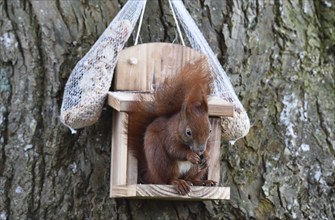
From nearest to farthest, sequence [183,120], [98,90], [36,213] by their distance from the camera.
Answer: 1. [183,120]
2. [98,90]
3. [36,213]

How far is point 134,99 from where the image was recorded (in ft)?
8.75

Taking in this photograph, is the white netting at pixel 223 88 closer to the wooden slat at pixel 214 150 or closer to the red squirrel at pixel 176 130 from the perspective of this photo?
the wooden slat at pixel 214 150

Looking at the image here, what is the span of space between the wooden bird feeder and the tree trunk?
19 centimetres

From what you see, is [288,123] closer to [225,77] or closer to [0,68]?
[225,77]

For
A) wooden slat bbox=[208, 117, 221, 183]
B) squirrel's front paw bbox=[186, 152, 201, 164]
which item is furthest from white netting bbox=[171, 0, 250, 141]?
squirrel's front paw bbox=[186, 152, 201, 164]

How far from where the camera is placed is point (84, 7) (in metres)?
3.14

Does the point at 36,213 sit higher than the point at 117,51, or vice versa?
the point at 117,51

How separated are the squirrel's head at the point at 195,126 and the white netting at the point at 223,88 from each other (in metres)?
0.32

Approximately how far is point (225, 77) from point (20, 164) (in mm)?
801

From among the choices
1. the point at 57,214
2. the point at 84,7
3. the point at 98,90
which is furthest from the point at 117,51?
the point at 57,214

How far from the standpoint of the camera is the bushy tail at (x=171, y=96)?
2.57 m

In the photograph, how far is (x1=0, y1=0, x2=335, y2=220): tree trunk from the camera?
2998 millimetres

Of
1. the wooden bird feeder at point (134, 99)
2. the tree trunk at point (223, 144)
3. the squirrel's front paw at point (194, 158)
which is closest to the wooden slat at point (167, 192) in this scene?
the wooden bird feeder at point (134, 99)

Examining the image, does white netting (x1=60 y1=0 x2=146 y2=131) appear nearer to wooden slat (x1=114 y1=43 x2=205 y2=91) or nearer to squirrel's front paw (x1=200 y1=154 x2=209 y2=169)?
wooden slat (x1=114 y1=43 x2=205 y2=91)
